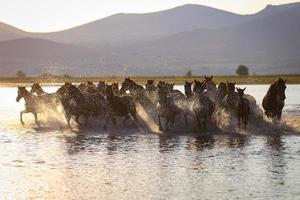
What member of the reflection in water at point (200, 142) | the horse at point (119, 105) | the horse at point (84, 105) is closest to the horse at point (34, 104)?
the horse at point (84, 105)

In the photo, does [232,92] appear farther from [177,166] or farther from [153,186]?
[153,186]

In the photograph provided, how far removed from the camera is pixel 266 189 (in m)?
12.7

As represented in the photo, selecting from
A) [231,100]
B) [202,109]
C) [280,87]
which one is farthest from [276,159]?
[280,87]

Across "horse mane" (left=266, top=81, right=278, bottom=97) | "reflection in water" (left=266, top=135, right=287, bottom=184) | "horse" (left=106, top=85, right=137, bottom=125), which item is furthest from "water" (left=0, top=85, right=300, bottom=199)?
"horse mane" (left=266, top=81, right=278, bottom=97)

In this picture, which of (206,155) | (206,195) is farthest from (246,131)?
(206,195)

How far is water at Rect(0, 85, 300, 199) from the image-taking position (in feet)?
41.7

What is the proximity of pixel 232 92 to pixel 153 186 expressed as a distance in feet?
43.4

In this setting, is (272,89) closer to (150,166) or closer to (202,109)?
(202,109)

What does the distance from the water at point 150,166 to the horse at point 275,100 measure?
227 centimetres

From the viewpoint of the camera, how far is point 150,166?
15828mm

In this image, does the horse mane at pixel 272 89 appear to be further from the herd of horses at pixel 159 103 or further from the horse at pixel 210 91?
the horse at pixel 210 91

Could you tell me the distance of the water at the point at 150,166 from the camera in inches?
500

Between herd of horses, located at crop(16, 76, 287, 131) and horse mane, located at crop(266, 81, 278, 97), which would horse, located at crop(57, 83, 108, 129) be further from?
horse mane, located at crop(266, 81, 278, 97)

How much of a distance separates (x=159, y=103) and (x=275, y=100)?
4.62 meters
